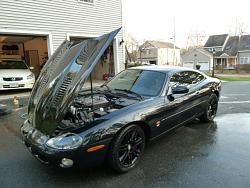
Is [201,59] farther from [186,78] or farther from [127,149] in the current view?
[127,149]

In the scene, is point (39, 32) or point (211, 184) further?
point (39, 32)

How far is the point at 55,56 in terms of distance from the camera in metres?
3.80

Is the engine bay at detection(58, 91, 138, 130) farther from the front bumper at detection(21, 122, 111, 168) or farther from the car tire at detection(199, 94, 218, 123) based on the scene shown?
the car tire at detection(199, 94, 218, 123)

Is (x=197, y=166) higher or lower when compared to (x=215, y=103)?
lower

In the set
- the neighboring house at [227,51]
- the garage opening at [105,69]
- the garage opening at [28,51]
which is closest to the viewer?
the garage opening at [105,69]

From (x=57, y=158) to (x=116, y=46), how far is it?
10120 millimetres

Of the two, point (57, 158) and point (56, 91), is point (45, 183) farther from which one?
point (56, 91)

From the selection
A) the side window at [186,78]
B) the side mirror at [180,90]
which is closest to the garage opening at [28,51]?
the side window at [186,78]

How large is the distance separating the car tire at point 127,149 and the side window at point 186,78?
50.2 inches

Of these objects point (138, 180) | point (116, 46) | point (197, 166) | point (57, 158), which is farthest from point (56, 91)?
point (116, 46)

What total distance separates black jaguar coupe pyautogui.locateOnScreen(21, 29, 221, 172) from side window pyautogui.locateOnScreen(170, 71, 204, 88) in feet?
0.09

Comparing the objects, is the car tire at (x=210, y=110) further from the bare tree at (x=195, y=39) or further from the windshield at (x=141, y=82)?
the bare tree at (x=195, y=39)

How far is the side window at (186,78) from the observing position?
4.17 meters

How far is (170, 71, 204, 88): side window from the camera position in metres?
4.17
